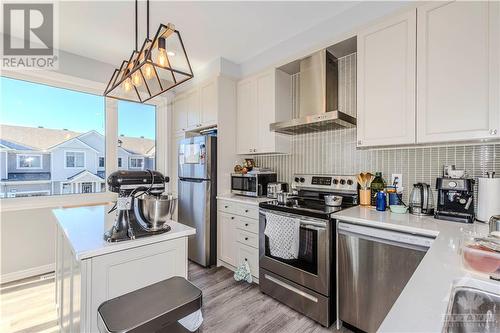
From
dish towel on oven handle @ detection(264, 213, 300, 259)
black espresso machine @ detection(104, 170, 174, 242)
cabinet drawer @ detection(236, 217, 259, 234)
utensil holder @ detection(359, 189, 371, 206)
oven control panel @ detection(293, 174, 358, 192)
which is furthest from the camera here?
cabinet drawer @ detection(236, 217, 259, 234)

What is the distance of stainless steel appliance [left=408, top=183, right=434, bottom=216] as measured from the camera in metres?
1.82

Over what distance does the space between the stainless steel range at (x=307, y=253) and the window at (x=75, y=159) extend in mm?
2552

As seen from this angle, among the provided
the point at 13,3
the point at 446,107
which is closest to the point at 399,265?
the point at 446,107

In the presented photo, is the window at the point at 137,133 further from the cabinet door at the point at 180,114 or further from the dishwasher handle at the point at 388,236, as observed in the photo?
the dishwasher handle at the point at 388,236

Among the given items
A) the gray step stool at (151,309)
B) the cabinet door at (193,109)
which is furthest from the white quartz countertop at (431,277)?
the cabinet door at (193,109)

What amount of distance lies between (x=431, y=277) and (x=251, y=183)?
2.15 meters

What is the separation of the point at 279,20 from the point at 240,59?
0.91 m

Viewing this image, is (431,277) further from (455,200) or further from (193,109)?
(193,109)

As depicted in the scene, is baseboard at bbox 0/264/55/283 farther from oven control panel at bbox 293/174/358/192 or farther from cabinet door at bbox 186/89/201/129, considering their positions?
oven control panel at bbox 293/174/358/192

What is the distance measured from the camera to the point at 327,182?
248 cm

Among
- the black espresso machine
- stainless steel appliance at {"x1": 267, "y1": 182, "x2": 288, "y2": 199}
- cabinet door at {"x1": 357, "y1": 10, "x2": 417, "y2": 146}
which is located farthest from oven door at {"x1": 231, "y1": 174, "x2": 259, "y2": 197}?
the black espresso machine

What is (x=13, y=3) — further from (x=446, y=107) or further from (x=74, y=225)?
(x=446, y=107)

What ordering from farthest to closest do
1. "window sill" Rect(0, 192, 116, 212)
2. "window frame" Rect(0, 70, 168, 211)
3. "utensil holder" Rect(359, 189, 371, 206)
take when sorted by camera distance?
"window frame" Rect(0, 70, 168, 211) → "window sill" Rect(0, 192, 116, 212) → "utensil holder" Rect(359, 189, 371, 206)

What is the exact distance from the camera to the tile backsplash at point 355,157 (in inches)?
69.3
